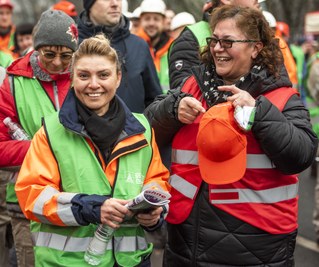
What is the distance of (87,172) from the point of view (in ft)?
12.0

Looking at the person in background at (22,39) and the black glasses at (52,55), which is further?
the person in background at (22,39)

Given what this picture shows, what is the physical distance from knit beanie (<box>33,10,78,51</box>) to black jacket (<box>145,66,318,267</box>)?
937 mm

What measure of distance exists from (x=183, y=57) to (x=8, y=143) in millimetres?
1198

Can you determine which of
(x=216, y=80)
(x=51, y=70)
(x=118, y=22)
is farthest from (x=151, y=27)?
(x=216, y=80)

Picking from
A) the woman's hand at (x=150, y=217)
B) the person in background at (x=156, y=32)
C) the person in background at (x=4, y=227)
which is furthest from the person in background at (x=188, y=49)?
the person in background at (x=156, y=32)

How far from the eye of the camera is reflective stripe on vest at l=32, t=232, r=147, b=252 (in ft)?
12.1

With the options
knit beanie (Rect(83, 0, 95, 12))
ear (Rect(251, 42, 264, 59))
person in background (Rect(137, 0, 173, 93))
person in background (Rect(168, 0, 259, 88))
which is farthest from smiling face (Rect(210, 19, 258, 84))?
person in background (Rect(137, 0, 173, 93))

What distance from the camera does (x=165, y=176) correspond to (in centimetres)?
391

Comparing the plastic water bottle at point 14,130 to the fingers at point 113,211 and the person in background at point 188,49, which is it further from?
the fingers at point 113,211

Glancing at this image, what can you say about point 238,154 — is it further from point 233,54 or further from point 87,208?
point 87,208

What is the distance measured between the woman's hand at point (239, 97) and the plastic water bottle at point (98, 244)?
0.86m

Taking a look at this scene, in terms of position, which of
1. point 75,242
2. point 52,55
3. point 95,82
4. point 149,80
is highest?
point 95,82

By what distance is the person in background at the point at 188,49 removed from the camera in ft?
15.0

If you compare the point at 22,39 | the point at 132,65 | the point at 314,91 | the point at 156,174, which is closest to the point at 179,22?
the point at 22,39
